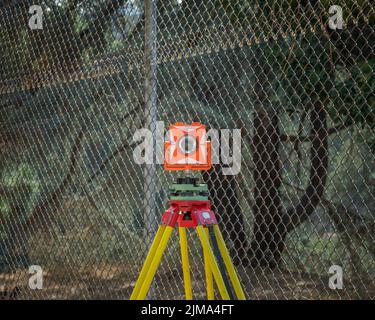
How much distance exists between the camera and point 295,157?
21.3 feet

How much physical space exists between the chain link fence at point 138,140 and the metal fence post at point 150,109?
0.73ft

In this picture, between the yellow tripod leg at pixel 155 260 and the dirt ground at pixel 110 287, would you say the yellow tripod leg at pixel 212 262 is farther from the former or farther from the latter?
the dirt ground at pixel 110 287

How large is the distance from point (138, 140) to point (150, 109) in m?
1.62

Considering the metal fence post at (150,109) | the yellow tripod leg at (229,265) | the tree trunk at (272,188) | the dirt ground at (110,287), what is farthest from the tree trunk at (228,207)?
the yellow tripod leg at (229,265)

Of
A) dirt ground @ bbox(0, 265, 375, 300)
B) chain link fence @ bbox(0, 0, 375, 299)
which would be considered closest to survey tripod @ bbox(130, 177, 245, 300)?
chain link fence @ bbox(0, 0, 375, 299)

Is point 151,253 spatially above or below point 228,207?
below

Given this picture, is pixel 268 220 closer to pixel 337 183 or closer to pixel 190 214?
pixel 337 183

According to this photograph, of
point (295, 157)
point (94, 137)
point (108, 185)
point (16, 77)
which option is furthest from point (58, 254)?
point (295, 157)

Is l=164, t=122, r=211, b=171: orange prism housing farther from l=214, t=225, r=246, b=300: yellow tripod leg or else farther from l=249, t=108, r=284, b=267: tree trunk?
l=249, t=108, r=284, b=267: tree trunk

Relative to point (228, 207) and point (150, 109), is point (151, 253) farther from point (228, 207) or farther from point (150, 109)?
point (228, 207)

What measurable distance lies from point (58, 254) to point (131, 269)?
0.62m

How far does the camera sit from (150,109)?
153 inches

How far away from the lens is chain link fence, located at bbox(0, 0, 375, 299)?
4809 millimetres

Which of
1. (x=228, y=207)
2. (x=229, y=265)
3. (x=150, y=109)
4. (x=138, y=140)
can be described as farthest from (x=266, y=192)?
(x=229, y=265)
